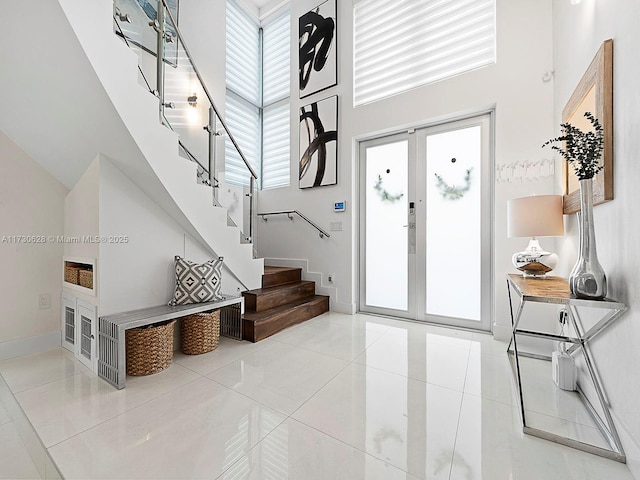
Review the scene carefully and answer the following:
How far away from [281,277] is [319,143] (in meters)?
1.97

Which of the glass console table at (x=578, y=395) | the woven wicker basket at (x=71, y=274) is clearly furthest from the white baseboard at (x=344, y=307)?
the woven wicker basket at (x=71, y=274)

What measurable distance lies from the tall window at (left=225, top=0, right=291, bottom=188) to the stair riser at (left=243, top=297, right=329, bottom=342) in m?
2.11

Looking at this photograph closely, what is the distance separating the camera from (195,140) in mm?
2736

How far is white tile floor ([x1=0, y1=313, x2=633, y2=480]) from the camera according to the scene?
3.91ft

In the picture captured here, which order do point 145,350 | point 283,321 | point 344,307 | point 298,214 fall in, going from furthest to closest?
point 298,214
point 344,307
point 283,321
point 145,350

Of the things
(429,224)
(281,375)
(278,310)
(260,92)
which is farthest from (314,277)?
(260,92)

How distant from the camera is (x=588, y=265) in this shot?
141cm

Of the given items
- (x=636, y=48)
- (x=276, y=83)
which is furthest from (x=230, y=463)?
(x=276, y=83)

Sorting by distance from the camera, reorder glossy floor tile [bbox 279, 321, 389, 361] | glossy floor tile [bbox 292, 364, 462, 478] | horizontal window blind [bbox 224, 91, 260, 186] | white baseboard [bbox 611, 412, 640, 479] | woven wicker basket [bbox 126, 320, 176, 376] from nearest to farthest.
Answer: white baseboard [bbox 611, 412, 640, 479], glossy floor tile [bbox 292, 364, 462, 478], woven wicker basket [bbox 126, 320, 176, 376], glossy floor tile [bbox 279, 321, 389, 361], horizontal window blind [bbox 224, 91, 260, 186]

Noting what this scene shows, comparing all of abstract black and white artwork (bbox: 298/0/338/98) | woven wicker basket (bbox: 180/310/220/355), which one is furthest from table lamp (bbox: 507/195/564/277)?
abstract black and white artwork (bbox: 298/0/338/98)

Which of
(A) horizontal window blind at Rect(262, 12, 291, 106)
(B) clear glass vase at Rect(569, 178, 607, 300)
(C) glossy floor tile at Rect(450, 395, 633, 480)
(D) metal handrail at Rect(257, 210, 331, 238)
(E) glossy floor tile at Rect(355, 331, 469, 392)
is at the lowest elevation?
(E) glossy floor tile at Rect(355, 331, 469, 392)

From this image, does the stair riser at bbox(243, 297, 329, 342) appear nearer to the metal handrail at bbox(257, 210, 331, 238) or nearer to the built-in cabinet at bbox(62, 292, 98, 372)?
the metal handrail at bbox(257, 210, 331, 238)

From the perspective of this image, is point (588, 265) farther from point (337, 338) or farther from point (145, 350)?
point (145, 350)

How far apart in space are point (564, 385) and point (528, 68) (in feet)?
8.94
